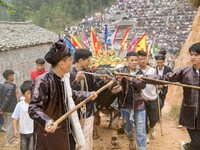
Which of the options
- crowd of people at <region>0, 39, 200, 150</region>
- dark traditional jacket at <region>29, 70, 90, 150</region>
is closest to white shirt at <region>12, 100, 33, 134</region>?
crowd of people at <region>0, 39, 200, 150</region>

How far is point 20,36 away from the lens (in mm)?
20922

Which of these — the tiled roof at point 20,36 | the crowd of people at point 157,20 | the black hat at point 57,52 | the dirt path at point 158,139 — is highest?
the crowd of people at point 157,20

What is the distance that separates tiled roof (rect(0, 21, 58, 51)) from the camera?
60.6ft

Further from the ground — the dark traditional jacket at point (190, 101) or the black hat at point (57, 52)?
the black hat at point (57, 52)

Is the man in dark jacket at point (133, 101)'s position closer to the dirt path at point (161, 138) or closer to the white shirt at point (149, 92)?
the white shirt at point (149, 92)

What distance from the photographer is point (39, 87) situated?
354 centimetres

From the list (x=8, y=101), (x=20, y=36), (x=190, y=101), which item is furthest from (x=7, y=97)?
(x=20, y=36)

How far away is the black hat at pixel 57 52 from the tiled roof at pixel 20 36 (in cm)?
1411

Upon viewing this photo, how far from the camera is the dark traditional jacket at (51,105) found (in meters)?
3.53

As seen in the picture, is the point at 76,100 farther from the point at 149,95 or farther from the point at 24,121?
the point at 149,95

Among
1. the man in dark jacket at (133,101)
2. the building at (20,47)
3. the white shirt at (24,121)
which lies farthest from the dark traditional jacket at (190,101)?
the building at (20,47)

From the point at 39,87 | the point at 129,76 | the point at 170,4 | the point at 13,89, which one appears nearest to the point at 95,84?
the point at 129,76

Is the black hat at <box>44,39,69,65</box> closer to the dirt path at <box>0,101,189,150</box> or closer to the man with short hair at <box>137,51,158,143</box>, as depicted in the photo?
the man with short hair at <box>137,51,158,143</box>

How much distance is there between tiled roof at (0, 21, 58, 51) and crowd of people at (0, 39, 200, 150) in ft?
38.3
